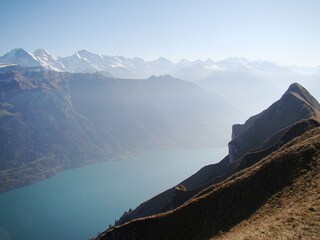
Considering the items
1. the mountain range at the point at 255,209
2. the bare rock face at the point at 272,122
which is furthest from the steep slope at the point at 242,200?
the bare rock face at the point at 272,122

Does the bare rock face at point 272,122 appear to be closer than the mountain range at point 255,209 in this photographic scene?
No

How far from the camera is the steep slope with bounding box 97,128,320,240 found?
40.3m

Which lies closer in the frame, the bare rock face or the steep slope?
the steep slope

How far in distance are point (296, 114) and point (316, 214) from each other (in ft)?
264

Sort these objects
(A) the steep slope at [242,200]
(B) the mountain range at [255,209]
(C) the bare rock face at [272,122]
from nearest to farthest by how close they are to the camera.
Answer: (B) the mountain range at [255,209]
(A) the steep slope at [242,200]
(C) the bare rock face at [272,122]

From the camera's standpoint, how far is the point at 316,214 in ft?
101

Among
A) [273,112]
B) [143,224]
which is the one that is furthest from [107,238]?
[273,112]

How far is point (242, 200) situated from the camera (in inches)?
1762

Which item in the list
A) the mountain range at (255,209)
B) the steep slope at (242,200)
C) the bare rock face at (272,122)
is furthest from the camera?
the bare rock face at (272,122)

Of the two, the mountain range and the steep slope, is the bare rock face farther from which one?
the mountain range

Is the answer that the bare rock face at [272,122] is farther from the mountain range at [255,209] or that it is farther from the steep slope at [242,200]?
the mountain range at [255,209]

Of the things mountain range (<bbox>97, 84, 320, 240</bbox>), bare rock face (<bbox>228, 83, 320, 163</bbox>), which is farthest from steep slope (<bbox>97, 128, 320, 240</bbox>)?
bare rock face (<bbox>228, 83, 320, 163</bbox>)

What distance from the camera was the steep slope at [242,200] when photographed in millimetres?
40344

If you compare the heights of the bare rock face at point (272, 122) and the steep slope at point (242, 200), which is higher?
the bare rock face at point (272, 122)
